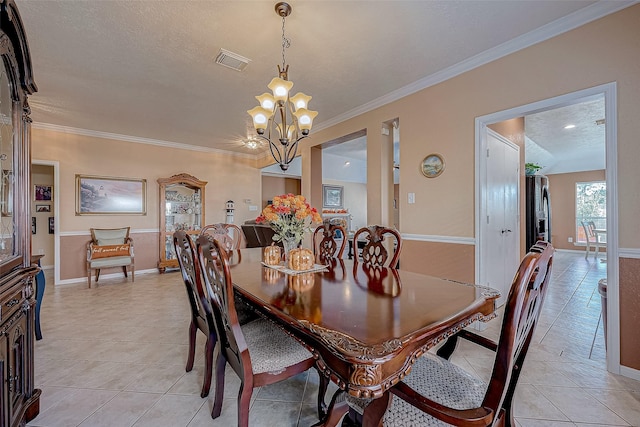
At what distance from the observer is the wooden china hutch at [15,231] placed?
116 cm

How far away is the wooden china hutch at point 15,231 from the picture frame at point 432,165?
3069 mm

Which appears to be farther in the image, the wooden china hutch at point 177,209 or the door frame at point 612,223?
the wooden china hutch at point 177,209

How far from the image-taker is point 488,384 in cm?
87

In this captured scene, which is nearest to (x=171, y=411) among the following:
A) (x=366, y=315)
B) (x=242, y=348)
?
(x=242, y=348)

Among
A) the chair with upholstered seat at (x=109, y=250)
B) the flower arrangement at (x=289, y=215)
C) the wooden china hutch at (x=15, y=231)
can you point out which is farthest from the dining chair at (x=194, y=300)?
the chair with upholstered seat at (x=109, y=250)

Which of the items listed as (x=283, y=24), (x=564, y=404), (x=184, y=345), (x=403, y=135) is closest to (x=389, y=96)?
(x=403, y=135)

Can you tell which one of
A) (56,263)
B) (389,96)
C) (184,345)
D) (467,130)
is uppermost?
(389,96)

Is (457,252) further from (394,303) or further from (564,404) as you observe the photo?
(394,303)

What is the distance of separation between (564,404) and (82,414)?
9.19ft

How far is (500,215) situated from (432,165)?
94 cm

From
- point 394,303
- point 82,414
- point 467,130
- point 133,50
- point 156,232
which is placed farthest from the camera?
point 156,232

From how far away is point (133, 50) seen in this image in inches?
91.7

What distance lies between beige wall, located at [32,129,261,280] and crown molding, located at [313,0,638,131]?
12.5 ft

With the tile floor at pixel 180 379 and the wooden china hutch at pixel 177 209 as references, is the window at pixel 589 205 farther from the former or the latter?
the wooden china hutch at pixel 177 209
